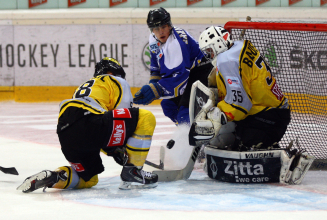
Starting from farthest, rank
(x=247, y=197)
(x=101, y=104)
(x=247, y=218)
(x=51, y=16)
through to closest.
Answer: (x=51, y=16)
(x=101, y=104)
(x=247, y=197)
(x=247, y=218)

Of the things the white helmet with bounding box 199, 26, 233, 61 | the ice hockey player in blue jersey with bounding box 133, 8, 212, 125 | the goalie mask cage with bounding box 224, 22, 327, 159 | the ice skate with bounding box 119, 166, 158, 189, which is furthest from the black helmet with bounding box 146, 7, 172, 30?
the ice skate with bounding box 119, 166, 158, 189

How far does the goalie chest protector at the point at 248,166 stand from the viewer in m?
2.51

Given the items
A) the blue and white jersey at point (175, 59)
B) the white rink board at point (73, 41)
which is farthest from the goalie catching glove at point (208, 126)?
the white rink board at point (73, 41)

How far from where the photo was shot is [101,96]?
2.48 metres

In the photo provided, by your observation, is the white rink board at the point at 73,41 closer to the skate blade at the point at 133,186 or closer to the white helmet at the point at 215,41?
the white helmet at the point at 215,41

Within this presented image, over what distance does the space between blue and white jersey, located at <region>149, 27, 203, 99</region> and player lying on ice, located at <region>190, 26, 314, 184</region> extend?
2.16 feet

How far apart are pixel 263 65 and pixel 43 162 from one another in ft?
5.52

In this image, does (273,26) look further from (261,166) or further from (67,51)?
(67,51)

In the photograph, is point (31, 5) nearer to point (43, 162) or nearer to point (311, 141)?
point (43, 162)

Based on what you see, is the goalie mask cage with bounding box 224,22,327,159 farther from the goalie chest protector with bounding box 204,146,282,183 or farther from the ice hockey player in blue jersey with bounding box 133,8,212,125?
the goalie chest protector with bounding box 204,146,282,183

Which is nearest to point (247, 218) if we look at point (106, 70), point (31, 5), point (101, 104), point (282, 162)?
point (282, 162)

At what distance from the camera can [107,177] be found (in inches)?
113

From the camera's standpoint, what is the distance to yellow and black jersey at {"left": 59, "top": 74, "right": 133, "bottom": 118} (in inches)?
95.1

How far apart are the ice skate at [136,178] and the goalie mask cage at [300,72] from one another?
1152 mm
